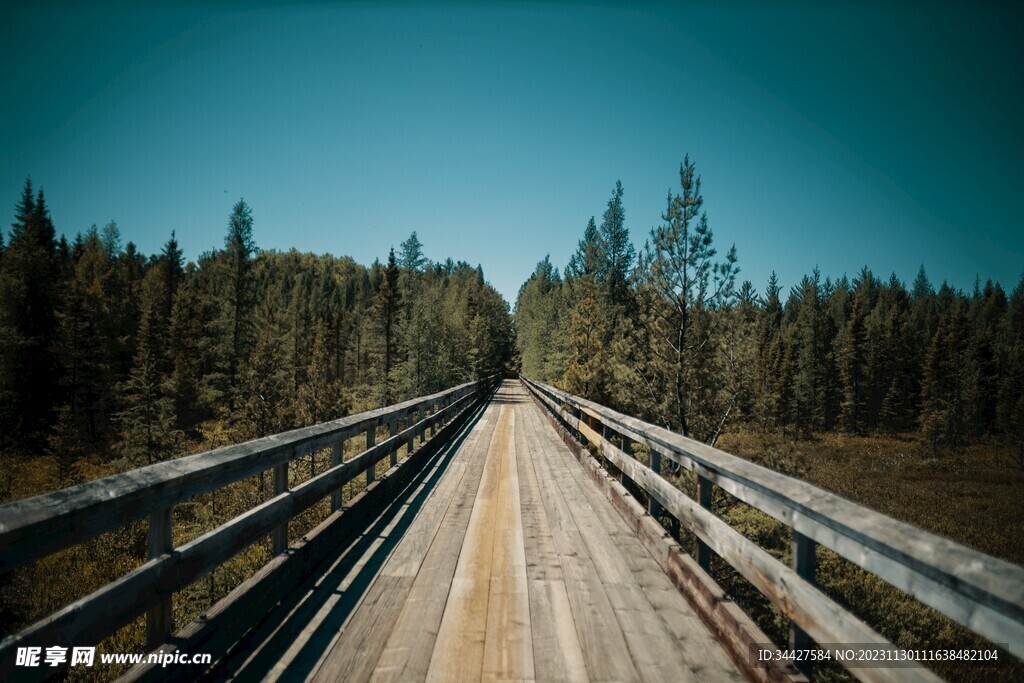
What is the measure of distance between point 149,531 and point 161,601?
0.32 metres

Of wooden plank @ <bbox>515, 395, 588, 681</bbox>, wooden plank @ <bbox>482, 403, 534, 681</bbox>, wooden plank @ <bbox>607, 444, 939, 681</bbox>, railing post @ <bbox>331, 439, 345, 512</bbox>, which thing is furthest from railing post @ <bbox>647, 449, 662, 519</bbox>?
railing post @ <bbox>331, 439, 345, 512</bbox>

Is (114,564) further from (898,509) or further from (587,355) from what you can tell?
(898,509)

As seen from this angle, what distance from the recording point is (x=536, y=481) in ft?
23.1

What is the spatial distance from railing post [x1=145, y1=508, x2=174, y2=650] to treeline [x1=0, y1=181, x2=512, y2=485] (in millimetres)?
24257

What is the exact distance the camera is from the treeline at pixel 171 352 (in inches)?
987

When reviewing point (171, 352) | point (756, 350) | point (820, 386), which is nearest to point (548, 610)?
point (756, 350)

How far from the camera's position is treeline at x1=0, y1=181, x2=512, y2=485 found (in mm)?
25078

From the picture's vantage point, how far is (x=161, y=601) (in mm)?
1985

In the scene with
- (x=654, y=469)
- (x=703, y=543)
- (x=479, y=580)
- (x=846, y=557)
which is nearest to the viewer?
(x=846, y=557)

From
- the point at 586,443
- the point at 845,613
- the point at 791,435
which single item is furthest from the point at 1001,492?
the point at 845,613

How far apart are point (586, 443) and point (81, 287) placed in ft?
119

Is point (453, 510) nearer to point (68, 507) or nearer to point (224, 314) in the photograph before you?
point (68, 507)

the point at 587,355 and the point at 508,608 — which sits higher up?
the point at 587,355

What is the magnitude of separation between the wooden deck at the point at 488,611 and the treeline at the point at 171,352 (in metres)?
23.4
